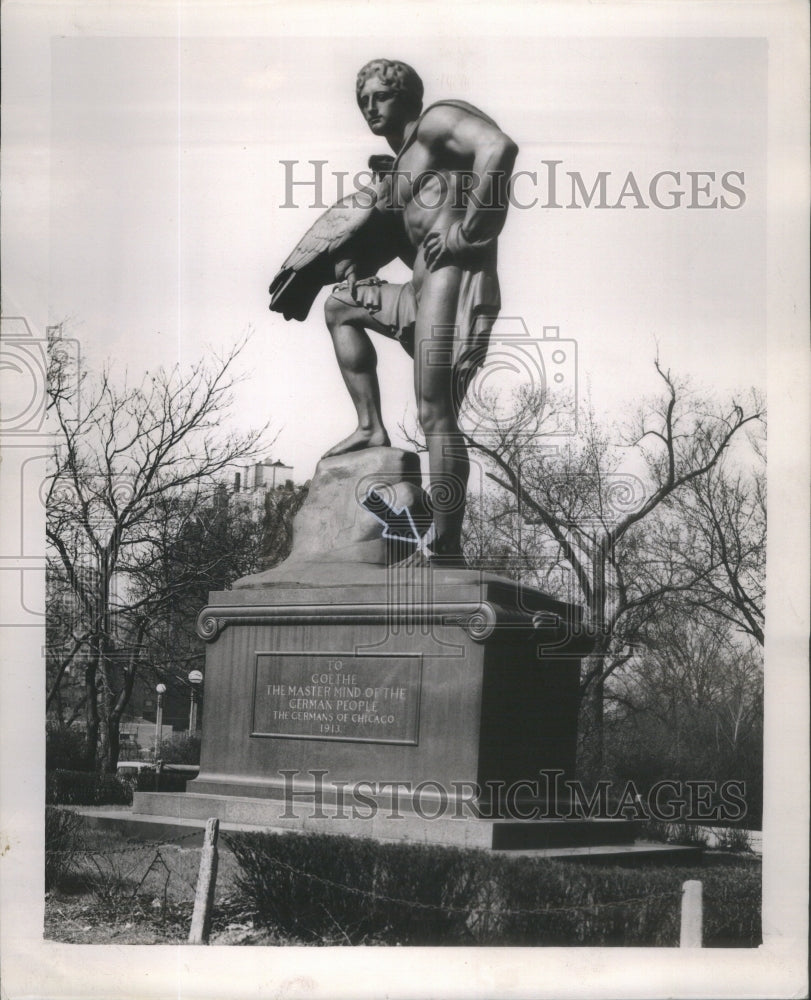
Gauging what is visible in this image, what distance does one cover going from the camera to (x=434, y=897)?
716 cm

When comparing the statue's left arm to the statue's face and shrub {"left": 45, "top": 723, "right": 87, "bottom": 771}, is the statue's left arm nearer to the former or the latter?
the statue's face

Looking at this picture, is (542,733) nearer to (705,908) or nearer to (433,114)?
(705,908)

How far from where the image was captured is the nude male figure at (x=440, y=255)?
8.83 metres

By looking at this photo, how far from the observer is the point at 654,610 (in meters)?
19.6

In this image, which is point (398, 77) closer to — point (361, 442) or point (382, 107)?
point (382, 107)

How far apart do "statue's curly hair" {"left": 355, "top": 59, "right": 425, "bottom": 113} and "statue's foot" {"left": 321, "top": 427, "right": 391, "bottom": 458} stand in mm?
2267

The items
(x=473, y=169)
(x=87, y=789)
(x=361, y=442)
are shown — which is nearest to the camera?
(x=473, y=169)

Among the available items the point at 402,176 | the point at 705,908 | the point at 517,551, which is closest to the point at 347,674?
the point at 705,908

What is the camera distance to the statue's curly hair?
30.5 ft

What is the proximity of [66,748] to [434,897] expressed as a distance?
34.1 ft

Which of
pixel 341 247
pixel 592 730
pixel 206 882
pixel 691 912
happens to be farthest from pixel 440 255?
pixel 592 730

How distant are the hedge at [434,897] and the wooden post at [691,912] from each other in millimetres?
236

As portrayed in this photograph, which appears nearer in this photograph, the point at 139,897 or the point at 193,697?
the point at 139,897

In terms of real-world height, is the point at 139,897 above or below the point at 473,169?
below
